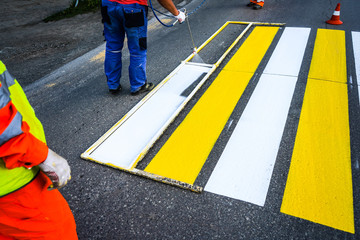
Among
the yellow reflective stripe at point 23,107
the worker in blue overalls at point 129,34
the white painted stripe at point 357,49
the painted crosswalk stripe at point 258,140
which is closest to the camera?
the yellow reflective stripe at point 23,107

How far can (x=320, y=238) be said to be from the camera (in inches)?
74.9

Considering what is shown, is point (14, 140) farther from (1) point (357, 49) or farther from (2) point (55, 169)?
(1) point (357, 49)

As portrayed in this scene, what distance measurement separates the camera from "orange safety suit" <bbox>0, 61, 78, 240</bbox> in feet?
3.42

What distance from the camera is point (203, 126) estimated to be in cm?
309

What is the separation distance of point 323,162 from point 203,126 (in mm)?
1297

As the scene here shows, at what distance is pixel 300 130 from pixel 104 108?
2.54 m

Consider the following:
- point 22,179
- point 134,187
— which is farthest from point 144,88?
point 22,179

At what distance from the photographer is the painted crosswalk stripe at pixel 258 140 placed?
2344mm

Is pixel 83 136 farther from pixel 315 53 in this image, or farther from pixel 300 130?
pixel 315 53

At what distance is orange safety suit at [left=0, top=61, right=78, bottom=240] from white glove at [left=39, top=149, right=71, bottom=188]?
4 cm

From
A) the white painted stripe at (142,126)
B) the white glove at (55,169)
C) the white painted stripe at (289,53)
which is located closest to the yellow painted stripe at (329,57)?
the white painted stripe at (289,53)

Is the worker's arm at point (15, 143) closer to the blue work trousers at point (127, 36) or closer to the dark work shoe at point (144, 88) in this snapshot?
the blue work trousers at point (127, 36)

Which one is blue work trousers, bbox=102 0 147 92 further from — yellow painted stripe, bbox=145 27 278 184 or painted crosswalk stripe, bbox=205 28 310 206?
painted crosswalk stripe, bbox=205 28 310 206

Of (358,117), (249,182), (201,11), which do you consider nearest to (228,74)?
(358,117)
